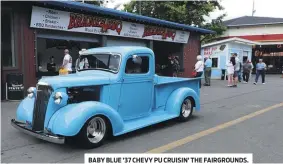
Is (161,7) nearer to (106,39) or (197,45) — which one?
(197,45)

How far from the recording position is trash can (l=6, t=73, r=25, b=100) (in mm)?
10695

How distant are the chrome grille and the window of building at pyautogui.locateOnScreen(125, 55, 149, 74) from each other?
5.44 ft

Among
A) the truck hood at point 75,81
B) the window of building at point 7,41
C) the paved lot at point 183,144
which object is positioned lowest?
the paved lot at point 183,144

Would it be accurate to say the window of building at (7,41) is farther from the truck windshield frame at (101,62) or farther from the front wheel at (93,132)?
the front wheel at (93,132)

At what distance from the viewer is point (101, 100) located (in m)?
5.94

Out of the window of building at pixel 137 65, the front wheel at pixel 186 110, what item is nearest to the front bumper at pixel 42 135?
the window of building at pixel 137 65

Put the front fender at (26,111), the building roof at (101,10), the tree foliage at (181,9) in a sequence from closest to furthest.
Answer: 1. the front fender at (26,111)
2. the building roof at (101,10)
3. the tree foliage at (181,9)

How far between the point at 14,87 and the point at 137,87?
597 centimetres

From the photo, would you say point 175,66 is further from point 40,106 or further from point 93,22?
point 40,106

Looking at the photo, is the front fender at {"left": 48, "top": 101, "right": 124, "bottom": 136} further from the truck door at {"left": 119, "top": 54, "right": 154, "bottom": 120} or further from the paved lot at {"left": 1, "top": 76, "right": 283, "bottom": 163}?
the truck door at {"left": 119, "top": 54, "right": 154, "bottom": 120}

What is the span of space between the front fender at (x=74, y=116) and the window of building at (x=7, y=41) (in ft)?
22.7

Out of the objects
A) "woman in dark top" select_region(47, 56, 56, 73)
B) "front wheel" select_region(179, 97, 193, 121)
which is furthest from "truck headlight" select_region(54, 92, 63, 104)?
"woman in dark top" select_region(47, 56, 56, 73)

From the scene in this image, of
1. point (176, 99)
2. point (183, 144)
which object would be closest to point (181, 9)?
point (176, 99)

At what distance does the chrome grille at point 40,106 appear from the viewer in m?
5.42
